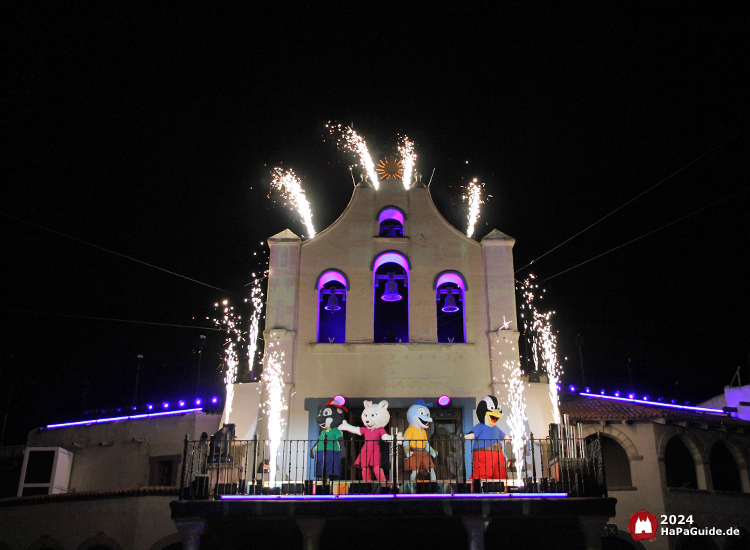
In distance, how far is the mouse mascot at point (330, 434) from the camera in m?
14.0

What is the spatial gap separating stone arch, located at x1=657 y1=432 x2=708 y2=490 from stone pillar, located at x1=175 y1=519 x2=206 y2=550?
1536cm

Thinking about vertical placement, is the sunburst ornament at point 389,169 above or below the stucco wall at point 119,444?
above

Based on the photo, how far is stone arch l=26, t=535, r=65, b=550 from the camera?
58.4 ft

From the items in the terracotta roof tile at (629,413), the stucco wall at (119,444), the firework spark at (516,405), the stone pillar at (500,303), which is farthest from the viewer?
the stucco wall at (119,444)

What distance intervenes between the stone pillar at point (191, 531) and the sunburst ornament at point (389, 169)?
10.8 meters

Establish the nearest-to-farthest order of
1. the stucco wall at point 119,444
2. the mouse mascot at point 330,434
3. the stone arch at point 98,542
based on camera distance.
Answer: the mouse mascot at point 330,434 → the stone arch at point 98,542 → the stucco wall at point 119,444

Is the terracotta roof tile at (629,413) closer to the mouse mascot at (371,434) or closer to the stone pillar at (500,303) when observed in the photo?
the stone pillar at (500,303)

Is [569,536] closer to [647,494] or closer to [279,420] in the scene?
[279,420]

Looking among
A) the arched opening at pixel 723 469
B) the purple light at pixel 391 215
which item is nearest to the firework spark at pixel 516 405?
the purple light at pixel 391 215

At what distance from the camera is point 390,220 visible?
1859 cm

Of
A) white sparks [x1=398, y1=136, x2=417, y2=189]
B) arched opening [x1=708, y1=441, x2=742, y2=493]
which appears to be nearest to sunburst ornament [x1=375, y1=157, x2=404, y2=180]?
white sparks [x1=398, y1=136, x2=417, y2=189]

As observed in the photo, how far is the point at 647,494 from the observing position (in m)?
20.7

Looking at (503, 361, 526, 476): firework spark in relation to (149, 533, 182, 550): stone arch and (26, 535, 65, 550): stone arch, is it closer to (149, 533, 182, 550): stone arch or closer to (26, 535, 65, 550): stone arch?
(149, 533, 182, 550): stone arch

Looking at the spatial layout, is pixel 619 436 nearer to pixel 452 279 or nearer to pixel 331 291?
pixel 452 279
